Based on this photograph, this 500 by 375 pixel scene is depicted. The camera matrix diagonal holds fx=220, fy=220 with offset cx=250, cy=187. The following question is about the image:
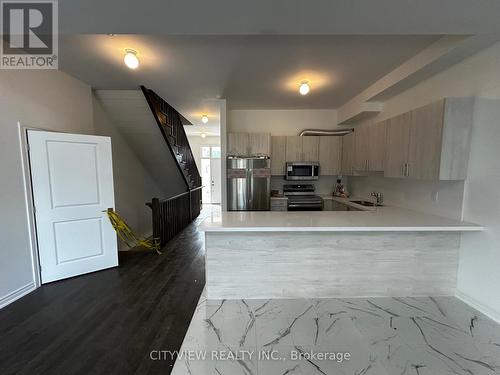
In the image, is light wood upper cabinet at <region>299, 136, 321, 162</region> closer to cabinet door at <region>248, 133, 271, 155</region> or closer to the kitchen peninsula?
cabinet door at <region>248, 133, 271, 155</region>

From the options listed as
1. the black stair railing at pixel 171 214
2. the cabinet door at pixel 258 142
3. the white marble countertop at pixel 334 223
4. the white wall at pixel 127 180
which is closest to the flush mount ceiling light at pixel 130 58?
the white marble countertop at pixel 334 223

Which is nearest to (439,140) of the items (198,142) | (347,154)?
(347,154)

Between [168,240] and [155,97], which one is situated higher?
[155,97]

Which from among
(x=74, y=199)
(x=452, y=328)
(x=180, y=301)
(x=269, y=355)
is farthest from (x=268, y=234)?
(x=74, y=199)

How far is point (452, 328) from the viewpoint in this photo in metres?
2.06

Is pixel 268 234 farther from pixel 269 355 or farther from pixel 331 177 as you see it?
pixel 331 177

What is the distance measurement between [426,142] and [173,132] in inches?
184

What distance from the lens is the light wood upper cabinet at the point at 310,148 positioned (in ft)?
15.9

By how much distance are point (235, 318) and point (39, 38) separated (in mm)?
3575

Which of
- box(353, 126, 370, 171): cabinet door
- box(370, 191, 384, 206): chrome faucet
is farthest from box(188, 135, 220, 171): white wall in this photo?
box(370, 191, 384, 206): chrome faucet

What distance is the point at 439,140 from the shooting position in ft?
7.77

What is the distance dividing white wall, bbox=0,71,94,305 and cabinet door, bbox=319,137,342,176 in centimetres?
473

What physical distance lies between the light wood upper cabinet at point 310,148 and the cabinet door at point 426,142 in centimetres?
218

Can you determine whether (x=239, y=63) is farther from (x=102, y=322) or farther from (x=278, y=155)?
(x=102, y=322)
